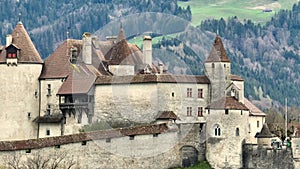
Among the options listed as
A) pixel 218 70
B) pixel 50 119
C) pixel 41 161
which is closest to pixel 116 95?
pixel 50 119

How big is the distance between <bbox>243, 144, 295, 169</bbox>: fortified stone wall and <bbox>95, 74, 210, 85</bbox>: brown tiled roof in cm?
807

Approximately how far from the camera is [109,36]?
10850cm

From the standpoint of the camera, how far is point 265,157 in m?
91.8

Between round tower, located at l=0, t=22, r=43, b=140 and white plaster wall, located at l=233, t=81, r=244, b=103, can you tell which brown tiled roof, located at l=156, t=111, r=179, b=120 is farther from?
round tower, located at l=0, t=22, r=43, b=140

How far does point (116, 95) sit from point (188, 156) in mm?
8809

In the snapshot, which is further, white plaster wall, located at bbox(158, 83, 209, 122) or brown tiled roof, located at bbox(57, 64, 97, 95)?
brown tiled roof, located at bbox(57, 64, 97, 95)

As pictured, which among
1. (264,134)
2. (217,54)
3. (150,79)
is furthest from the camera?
(264,134)

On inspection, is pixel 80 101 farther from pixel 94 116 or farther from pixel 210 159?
pixel 210 159

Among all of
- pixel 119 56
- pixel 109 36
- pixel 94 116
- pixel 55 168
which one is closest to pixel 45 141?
pixel 55 168

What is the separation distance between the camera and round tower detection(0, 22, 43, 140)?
95.8m

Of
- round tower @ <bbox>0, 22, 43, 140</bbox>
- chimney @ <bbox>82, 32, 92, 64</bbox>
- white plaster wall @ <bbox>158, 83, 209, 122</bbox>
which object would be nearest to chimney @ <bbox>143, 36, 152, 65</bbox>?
chimney @ <bbox>82, 32, 92, 64</bbox>

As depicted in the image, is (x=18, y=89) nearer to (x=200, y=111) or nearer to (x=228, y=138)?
(x=200, y=111)

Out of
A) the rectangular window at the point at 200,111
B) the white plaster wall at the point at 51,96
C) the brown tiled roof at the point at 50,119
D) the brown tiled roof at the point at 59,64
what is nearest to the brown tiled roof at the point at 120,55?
the brown tiled roof at the point at 59,64

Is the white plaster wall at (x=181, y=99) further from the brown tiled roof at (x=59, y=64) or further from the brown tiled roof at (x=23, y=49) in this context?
the brown tiled roof at (x=23, y=49)
